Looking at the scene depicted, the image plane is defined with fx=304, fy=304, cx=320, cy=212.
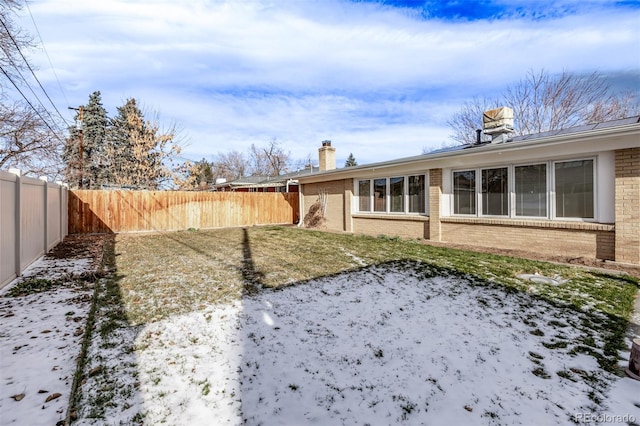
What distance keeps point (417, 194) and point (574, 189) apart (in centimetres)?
431

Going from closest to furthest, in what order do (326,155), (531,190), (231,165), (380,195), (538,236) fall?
(538,236)
(531,190)
(380,195)
(326,155)
(231,165)

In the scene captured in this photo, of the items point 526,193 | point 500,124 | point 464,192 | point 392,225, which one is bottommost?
point 392,225

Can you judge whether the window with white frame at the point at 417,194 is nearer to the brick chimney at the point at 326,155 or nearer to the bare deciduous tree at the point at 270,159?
the brick chimney at the point at 326,155

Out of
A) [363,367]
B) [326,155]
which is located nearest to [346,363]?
[363,367]

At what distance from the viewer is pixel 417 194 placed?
10523mm

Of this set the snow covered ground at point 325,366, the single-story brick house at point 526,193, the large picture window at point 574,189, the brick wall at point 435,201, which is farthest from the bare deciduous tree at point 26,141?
the large picture window at point 574,189

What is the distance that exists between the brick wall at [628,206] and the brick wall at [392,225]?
4616mm

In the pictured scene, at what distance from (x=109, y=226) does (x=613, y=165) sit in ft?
56.3

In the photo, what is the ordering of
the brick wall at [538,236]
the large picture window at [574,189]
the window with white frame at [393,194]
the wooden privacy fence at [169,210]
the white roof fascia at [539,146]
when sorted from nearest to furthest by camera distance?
the white roof fascia at [539,146], the brick wall at [538,236], the large picture window at [574,189], the window with white frame at [393,194], the wooden privacy fence at [169,210]

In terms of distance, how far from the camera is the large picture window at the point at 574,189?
22.2 ft

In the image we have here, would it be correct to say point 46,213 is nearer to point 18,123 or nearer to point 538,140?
point 18,123

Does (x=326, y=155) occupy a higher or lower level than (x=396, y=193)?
higher

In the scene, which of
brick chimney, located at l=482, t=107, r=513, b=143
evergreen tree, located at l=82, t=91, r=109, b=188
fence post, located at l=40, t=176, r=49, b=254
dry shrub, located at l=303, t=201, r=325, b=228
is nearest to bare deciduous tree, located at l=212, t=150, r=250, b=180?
evergreen tree, located at l=82, t=91, r=109, b=188

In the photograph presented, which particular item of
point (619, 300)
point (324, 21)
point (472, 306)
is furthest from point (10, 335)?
point (324, 21)
